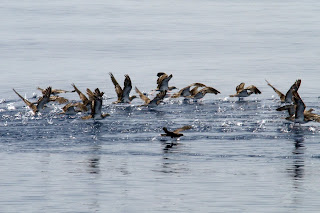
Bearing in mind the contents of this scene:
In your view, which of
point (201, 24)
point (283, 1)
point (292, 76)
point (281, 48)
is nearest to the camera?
point (292, 76)

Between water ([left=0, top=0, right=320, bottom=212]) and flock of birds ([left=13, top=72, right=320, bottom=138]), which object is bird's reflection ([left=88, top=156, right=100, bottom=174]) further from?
flock of birds ([left=13, top=72, right=320, bottom=138])

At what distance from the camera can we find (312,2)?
377 ft

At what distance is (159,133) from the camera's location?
31234 millimetres

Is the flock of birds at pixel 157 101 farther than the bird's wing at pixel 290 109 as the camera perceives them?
No

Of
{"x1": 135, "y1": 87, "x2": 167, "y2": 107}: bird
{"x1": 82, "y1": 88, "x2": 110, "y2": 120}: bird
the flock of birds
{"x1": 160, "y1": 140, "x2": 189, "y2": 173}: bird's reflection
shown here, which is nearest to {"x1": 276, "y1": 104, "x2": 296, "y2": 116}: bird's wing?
the flock of birds

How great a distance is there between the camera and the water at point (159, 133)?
22562 mm

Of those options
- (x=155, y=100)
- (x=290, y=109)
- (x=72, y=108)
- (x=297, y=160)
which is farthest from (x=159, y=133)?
(x=297, y=160)

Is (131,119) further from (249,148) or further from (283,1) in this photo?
(283,1)

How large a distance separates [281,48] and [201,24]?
23.6 meters

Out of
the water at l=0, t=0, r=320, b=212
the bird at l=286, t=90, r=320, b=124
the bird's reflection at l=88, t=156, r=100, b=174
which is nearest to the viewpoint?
the water at l=0, t=0, r=320, b=212

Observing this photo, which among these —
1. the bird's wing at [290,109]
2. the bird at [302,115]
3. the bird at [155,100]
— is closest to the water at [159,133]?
the bird at [155,100]

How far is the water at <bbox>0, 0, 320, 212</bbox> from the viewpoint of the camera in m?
22.6

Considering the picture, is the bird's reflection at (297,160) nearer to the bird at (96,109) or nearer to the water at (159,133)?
the water at (159,133)

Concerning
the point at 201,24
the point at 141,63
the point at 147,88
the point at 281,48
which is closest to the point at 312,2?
the point at 201,24
